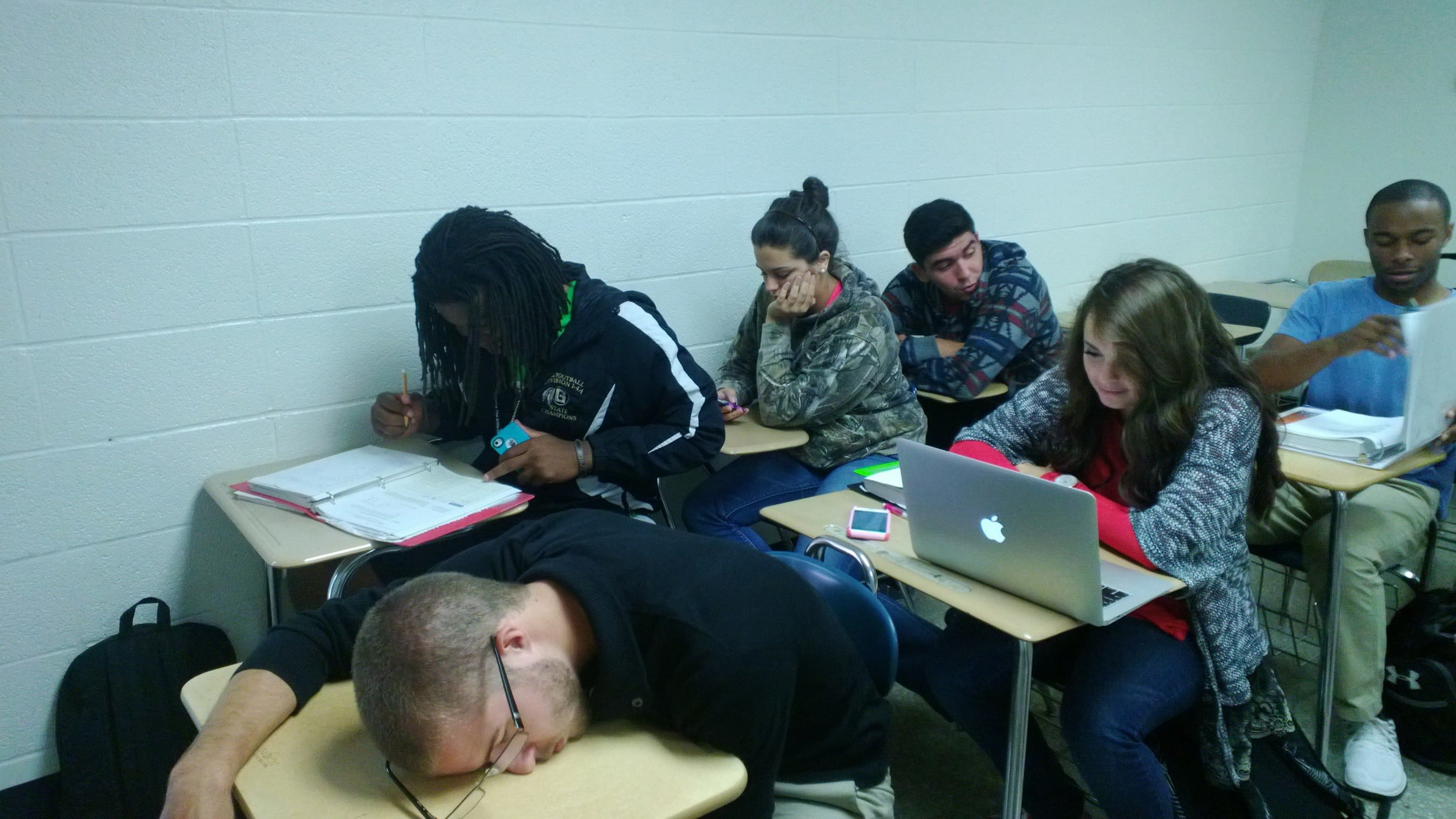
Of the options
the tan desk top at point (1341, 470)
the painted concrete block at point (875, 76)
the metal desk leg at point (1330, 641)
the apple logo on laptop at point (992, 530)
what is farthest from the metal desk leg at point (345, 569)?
the painted concrete block at point (875, 76)

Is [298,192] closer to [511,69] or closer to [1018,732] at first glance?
[511,69]

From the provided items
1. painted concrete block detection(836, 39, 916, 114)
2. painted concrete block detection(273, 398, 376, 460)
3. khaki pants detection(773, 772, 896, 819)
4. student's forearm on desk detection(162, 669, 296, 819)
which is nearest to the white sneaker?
khaki pants detection(773, 772, 896, 819)

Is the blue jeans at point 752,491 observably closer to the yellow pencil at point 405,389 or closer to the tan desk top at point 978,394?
the tan desk top at point 978,394

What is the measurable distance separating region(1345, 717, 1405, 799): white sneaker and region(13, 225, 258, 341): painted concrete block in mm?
2570

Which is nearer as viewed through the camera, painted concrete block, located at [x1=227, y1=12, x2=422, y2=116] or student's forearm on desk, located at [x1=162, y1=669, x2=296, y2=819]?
student's forearm on desk, located at [x1=162, y1=669, x2=296, y2=819]

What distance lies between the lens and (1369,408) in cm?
250

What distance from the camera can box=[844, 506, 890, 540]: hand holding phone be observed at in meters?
1.85

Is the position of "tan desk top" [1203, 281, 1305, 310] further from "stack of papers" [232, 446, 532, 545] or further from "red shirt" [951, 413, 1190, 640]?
"stack of papers" [232, 446, 532, 545]

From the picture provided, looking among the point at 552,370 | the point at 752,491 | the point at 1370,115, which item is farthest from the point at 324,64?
the point at 1370,115

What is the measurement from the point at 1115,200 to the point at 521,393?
2872mm

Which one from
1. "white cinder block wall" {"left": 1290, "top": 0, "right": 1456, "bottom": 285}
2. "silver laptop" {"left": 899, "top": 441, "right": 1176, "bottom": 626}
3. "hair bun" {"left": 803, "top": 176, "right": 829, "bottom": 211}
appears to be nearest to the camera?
"silver laptop" {"left": 899, "top": 441, "right": 1176, "bottom": 626}

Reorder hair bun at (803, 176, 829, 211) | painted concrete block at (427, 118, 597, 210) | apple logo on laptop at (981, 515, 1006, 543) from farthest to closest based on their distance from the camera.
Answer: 1. hair bun at (803, 176, 829, 211)
2. painted concrete block at (427, 118, 597, 210)
3. apple logo on laptop at (981, 515, 1006, 543)

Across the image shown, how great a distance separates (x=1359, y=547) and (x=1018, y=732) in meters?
1.12

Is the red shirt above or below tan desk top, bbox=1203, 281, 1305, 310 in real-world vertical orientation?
below
